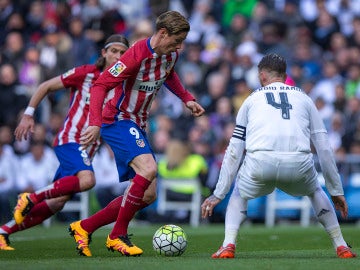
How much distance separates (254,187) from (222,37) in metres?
13.2

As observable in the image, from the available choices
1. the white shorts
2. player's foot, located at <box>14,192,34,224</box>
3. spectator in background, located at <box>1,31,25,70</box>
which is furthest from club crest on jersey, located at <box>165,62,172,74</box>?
spectator in background, located at <box>1,31,25,70</box>

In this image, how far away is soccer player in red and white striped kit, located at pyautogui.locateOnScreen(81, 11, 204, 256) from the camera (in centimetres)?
942

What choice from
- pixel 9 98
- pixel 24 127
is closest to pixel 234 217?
pixel 24 127

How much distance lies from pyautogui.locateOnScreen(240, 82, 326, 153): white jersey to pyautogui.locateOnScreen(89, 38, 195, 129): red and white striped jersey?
47.3 inches

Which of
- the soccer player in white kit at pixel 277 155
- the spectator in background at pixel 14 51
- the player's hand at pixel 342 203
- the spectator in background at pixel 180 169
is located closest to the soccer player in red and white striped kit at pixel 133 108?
the soccer player in white kit at pixel 277 155

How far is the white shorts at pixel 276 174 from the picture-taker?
344 inches

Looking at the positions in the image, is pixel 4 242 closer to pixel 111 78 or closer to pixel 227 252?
pixel 111 78

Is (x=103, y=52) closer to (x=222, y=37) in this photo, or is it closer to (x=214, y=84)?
(x=214, y=84)

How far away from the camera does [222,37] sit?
2192 cm

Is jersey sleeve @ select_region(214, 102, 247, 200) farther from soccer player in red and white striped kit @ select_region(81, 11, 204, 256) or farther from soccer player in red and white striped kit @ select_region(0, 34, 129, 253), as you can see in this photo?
soccer player in red and white striped kit @ select_region(0, 34, 129, 253)

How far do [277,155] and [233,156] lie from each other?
1.37 ft

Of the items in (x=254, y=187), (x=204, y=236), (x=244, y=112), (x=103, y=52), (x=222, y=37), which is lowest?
(x=204, y=236)

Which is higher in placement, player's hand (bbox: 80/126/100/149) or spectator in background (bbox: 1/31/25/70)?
spectator in background (bbox: 1/31/25/70)

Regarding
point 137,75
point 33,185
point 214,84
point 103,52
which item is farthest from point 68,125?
point 214,84
